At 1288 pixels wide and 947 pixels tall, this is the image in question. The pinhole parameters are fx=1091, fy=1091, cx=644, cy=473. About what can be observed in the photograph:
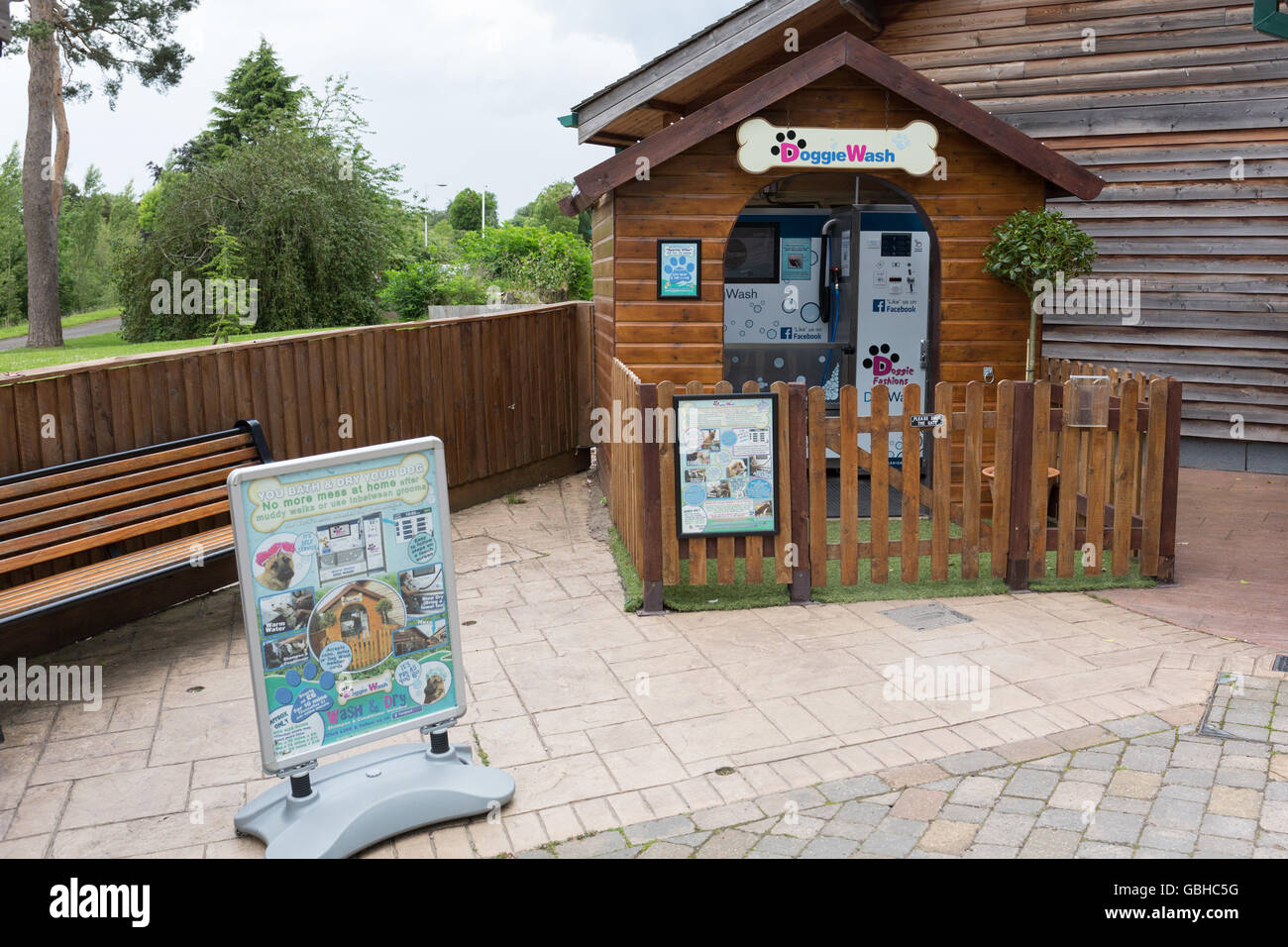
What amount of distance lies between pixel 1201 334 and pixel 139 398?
994 centimetres

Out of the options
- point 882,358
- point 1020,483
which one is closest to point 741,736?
point 1020,483

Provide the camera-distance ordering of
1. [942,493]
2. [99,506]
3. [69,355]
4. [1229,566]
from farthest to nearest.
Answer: [69,355] < [1229,566] < [942,493] < [99,506]

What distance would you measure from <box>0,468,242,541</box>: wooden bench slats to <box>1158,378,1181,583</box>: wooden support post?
19.7 feet

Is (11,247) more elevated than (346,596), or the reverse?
(11,247)

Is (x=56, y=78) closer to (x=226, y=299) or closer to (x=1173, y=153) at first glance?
(x=226, y=299)

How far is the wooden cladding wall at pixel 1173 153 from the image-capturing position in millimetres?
10719

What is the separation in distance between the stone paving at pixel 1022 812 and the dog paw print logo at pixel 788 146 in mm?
4798

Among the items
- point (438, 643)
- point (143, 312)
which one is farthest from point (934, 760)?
point (143, 312)

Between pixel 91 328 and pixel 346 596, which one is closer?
pixel 346 596

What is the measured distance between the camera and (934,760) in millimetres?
4523

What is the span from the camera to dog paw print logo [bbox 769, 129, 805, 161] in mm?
7922

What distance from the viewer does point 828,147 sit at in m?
7.94

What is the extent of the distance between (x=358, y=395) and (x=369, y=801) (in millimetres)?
5017

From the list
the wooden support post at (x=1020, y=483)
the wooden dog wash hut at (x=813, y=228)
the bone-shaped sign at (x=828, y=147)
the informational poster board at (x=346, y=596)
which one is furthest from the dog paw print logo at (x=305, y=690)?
the bone-shaped sign at (x=828, y=147)
